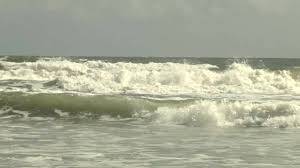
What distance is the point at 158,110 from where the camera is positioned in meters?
12.6

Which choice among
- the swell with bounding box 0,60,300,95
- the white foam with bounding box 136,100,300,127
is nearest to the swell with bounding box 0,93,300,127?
the white foam with bounding box 136,100,300,127

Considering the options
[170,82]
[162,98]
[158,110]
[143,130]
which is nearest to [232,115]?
[158,110]

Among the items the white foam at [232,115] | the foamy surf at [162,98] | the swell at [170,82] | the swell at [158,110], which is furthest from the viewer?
the swell at [170,82]

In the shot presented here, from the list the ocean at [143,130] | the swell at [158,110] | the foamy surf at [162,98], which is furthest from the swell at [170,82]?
the swell at [158,110]

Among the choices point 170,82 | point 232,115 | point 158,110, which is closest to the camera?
point 232,115

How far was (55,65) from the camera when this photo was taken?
27.2 meters

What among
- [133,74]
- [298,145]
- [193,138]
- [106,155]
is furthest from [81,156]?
[133,74]

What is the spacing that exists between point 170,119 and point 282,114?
2342 mm

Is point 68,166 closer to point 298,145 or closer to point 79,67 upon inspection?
point 298,145

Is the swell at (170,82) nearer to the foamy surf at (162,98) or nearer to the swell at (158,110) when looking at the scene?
the foamy surf at (162,98)

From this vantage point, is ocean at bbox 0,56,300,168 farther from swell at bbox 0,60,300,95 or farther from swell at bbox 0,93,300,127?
swell at bbox 0,60,300,95

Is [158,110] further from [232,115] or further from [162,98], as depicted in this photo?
[162,98]

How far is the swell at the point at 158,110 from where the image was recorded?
11539mm

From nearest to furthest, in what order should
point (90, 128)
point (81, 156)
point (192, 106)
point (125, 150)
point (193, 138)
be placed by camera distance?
point (81, 156)
point (125, 150)
point (193, 138)
point (90, 128)
point (192, 106)
